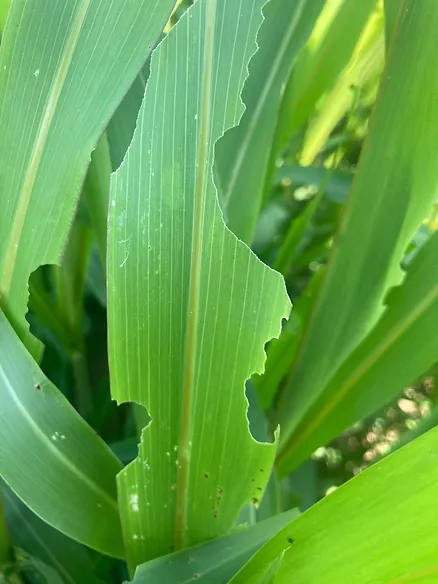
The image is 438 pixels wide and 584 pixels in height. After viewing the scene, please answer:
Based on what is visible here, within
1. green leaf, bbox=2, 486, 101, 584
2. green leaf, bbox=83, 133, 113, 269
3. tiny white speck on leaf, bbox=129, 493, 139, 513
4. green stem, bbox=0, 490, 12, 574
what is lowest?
green leaf, bbox=2, 486, 101, 584

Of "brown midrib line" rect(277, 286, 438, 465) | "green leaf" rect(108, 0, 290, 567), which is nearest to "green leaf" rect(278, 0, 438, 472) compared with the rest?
"brown midrib line" rect(277, 286, 438, 465)

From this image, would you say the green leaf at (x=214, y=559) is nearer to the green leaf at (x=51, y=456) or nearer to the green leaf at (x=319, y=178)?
the green leaf at (x=51, y=456)

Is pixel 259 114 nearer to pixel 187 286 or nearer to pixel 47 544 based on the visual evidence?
pixel 187 286

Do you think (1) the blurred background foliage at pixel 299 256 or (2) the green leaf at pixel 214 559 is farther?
(1) the blurred background foliage at pixel 299 256

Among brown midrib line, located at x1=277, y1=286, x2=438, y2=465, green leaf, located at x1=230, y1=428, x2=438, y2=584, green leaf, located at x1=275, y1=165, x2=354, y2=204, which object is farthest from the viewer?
green leaf, located at x1=275, y1=165, x2=354, y2=204

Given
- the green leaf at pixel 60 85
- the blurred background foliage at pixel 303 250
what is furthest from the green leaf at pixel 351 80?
the green leaf at pixel 60 85

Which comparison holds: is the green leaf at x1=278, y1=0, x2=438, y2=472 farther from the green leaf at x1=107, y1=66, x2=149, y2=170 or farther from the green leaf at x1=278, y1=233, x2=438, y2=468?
the green leaf at x1=107, y1=66, x2=149, y2=170

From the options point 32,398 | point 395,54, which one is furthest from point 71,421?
point 395,54
